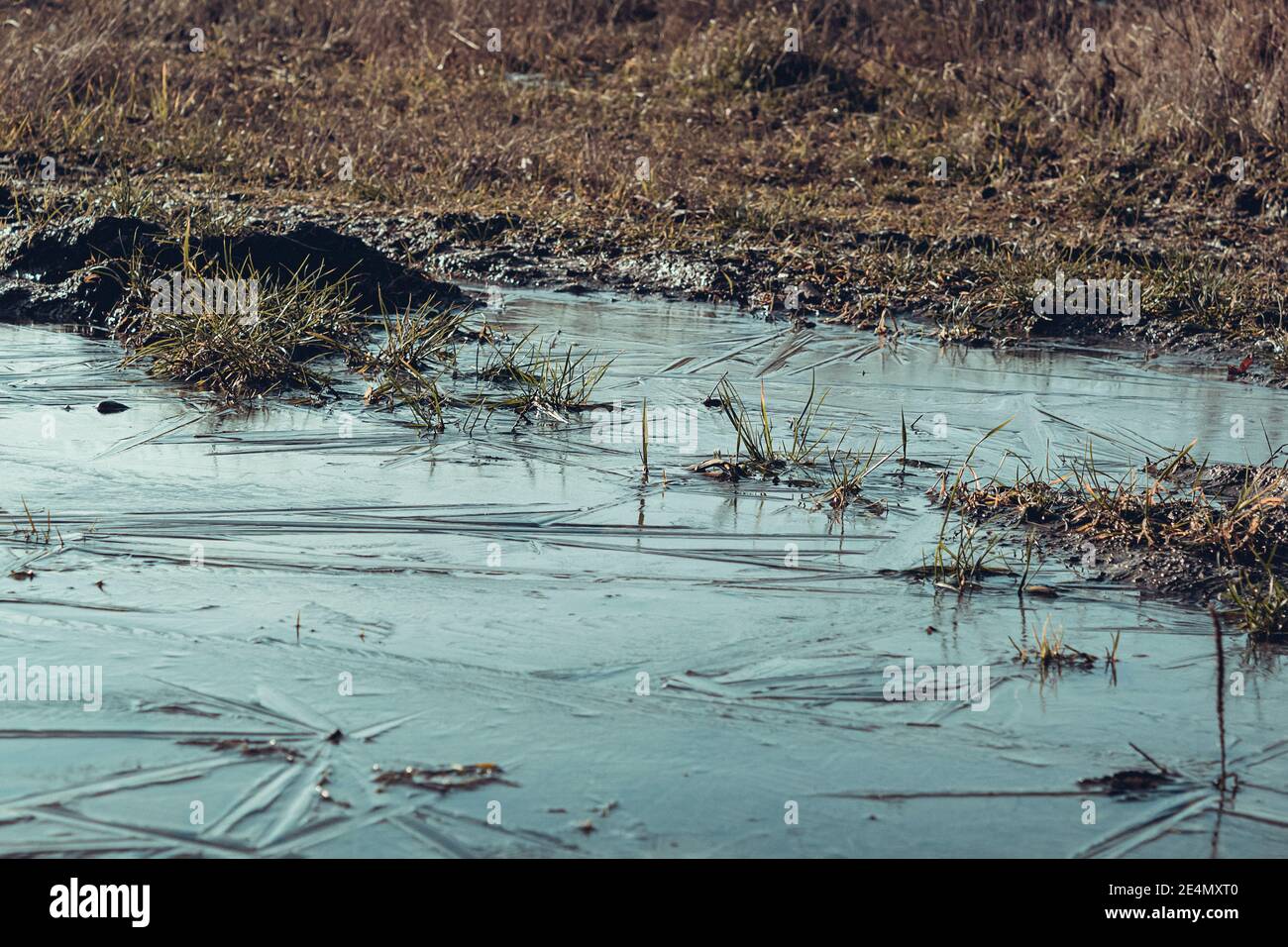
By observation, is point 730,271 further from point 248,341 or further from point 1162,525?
point 1162,525

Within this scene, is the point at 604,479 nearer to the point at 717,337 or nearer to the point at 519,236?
the point at 717,337

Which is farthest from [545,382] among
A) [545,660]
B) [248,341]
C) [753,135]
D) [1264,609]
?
[753,135]

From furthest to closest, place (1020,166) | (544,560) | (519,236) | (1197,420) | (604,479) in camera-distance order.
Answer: (1020,166) < (519,236) < (1197,420) < (604,479) < (544,560)

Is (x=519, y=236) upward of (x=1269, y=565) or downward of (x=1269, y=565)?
upward

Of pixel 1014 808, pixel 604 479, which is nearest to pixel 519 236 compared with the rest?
pixel 604 479

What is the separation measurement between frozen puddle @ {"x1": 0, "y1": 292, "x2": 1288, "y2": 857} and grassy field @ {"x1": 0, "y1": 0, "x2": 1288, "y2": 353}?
2371 millimetres

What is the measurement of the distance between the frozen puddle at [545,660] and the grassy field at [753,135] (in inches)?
93.3

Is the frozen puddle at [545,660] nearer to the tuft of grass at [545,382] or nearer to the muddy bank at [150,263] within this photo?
the tuft of grass at [545,382]

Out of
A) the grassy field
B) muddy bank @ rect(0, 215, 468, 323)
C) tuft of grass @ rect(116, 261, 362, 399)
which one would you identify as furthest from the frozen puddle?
the grassy field

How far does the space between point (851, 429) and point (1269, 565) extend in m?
1.59

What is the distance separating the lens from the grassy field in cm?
699

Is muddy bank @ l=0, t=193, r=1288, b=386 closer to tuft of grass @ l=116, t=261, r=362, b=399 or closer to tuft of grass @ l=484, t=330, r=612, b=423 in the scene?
tuft of grass @ l=116, t=261, r=362, b=399

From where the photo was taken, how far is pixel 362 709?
2.87 m

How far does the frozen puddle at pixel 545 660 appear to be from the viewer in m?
2.54
